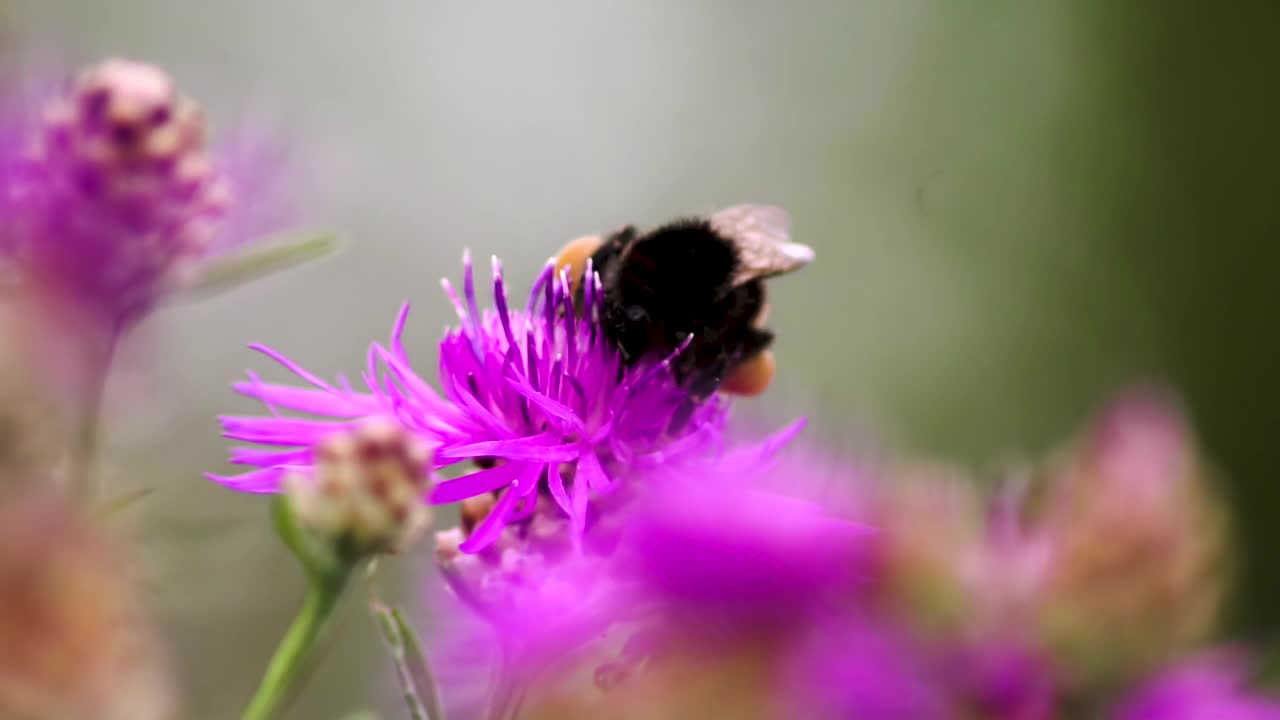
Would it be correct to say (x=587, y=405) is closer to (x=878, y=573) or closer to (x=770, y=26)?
(x=878, y=573)

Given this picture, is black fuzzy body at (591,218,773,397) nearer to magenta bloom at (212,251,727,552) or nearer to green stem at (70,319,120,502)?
magenta bloom at (212,251,727,552)

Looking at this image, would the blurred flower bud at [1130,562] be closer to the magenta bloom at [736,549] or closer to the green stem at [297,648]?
the magenta bloom at [736,549]

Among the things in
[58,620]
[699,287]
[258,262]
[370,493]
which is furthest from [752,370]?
[58,620]

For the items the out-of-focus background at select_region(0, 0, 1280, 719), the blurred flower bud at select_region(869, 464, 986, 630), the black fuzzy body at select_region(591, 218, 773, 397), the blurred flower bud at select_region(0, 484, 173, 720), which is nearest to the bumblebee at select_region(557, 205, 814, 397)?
the black fuzzy body at select_region(591, 218, 773, 397)

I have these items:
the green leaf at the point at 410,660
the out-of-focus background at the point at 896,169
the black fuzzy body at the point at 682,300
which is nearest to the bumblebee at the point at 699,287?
the black fuzzy body at the point at 682,300

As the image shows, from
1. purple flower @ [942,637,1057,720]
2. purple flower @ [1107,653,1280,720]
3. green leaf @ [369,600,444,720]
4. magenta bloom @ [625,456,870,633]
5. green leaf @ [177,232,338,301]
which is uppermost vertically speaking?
green leaf @ [177,232,338,301]

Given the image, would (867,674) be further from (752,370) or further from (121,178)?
(121,178)

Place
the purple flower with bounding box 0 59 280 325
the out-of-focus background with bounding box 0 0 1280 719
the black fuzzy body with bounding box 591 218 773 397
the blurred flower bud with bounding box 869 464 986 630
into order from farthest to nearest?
the out-of-focus background with bounding box 0 0 1280 719
the blurred flower bud with bounding box 869 464 986 630
the black fuzzy body with bounding box 591 218 773 397
the purple flower with bounding box 0 59 280 325

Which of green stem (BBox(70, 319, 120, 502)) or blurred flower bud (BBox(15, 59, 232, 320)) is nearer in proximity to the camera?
green stem (BBox(70, 319, 120, 502))
